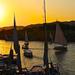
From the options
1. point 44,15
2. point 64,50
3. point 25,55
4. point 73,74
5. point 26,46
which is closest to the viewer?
point 44,15

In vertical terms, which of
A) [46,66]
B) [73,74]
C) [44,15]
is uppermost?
[44,15]

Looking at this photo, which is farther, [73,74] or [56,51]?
[56,51]

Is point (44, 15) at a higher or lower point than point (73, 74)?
higher

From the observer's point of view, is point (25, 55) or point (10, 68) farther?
point (25, 55)

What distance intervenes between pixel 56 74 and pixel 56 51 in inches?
3910

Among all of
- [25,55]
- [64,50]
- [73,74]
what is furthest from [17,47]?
[64,50]

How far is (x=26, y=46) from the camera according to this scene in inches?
5128

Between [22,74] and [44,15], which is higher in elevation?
[44,15]

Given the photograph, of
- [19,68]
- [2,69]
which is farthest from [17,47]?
[2,69]

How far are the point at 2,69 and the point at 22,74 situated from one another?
492 cm

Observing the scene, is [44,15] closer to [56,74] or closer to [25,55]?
[56,74]

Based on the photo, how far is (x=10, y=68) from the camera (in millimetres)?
47438

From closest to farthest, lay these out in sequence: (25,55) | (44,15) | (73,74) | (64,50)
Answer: (44,15) → (73,74) → (25,55) → (64,50)

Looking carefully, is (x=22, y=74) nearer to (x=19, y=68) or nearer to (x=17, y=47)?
(x=19, y=68)
